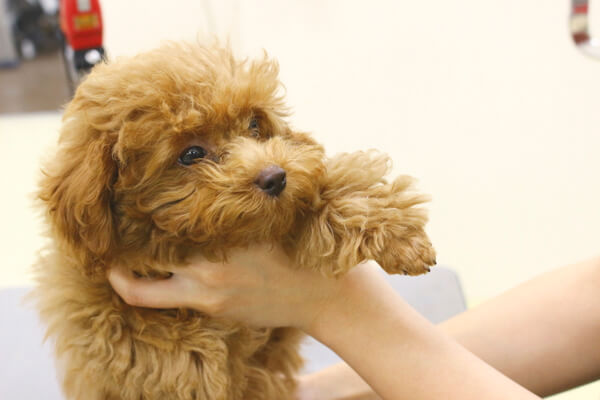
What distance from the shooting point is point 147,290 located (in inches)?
47.2

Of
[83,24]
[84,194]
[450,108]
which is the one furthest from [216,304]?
[450,108]

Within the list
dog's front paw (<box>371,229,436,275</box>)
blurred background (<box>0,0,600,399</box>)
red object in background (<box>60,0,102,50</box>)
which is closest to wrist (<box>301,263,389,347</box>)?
dog's front paw (<box>371,229,436,275</box>)

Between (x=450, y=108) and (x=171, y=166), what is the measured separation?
8.47ft

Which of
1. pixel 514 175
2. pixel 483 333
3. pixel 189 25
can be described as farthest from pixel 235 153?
pixel 189 25

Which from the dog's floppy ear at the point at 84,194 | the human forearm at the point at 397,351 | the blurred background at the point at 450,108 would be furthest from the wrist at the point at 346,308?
the blurred background at the point at 450,108

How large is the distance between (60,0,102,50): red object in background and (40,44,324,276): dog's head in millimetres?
1142

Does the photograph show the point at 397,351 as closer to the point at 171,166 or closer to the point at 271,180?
the point at 271,180

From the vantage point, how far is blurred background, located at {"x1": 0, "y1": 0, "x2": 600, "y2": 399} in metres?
3.14

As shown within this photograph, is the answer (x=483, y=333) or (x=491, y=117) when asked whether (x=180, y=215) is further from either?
(x=491, y=117)

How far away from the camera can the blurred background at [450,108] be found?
3141 millimetres

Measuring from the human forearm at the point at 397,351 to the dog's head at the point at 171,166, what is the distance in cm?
19

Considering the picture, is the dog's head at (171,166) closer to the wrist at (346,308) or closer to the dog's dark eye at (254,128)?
the dog's dark eye at (254,128)

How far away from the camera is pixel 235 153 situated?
114cm

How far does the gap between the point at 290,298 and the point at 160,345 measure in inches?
10.1
